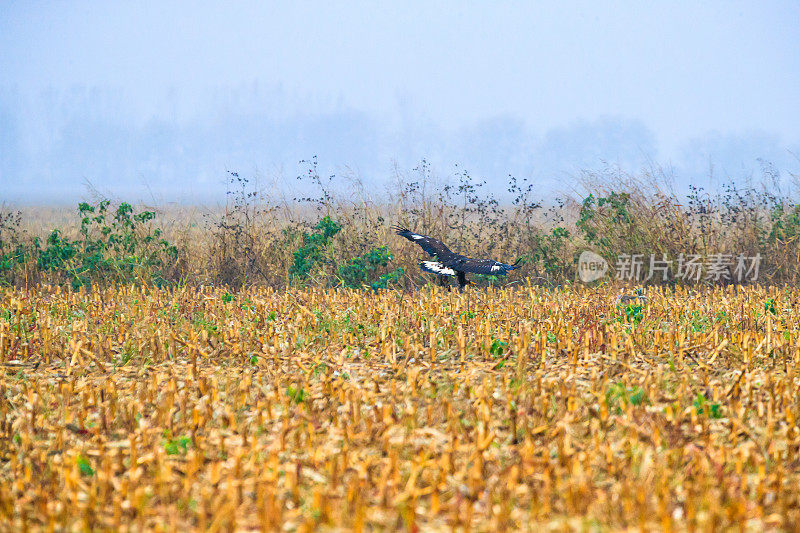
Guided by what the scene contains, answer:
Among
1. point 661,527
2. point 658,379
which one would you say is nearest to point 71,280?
point 658,379

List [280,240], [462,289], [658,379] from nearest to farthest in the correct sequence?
[658,379], [462,289], [280,240]

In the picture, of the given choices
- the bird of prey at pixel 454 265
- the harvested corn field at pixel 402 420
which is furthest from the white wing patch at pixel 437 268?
the harvested corn field at pixel 402 420

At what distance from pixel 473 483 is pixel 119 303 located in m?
4.83

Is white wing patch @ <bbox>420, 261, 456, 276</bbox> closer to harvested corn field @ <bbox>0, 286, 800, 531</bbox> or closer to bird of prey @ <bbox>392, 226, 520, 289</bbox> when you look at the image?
bird of prey @ <bbox>392, 226, 520, 289</bbox>

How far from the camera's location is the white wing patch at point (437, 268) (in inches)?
276

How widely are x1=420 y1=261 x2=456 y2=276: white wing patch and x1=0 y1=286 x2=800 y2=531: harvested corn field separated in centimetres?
112

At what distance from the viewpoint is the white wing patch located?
7.02 meters

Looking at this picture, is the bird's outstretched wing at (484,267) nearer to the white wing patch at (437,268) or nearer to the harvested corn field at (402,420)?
the white wing patch at (437,268)

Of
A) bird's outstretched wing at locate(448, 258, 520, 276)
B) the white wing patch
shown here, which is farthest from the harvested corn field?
the white wing patch

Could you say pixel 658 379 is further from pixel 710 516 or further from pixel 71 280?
pixel 71 280

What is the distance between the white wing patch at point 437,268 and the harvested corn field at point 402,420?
1.12m

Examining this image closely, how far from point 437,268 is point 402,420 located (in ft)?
12.5

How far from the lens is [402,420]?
3.32 metres

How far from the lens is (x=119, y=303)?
6.57 metres
